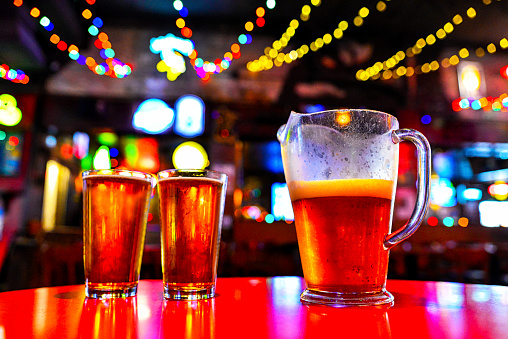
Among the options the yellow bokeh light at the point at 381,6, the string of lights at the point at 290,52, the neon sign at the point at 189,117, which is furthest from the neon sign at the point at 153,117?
the yellow bokeh light at the point at 381,6

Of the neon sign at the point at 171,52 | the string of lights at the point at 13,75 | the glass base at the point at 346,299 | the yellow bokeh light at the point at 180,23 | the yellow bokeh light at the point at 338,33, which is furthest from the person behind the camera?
the yellow bokeh light at the point at 338,33

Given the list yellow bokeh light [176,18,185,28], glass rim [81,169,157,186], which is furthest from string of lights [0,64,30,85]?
glass rim [81,169,157,186]

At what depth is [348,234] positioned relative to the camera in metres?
0.67

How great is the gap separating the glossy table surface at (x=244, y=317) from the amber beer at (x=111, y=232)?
4 cm

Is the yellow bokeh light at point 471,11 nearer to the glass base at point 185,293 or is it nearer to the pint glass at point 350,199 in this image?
the pint glass at point 350,199

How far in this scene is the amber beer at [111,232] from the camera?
70 centimetres

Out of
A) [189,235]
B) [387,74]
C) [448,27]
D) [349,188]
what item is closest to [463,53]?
[448,27]

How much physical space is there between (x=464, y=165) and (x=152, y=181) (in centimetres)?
712

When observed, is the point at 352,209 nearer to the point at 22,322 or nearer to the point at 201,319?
the point at 201,319

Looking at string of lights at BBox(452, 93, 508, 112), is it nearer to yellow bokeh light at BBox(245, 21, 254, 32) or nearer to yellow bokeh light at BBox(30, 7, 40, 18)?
yellow bokeh light at BBox(245, 21, 254, 32)

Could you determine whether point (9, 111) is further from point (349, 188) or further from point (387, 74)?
point (349, 188)

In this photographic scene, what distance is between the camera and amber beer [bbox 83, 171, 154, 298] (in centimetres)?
70

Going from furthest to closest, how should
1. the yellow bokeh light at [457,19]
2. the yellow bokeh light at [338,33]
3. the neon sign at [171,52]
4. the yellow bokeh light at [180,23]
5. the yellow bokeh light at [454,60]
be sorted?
the yellow bokeh light at [454,60]
the yellow bokeh light at [338,33]
the yellow bokeh light at [180,23]
the neon sign at [171,52]
the yellow bokeh light at [457,19]

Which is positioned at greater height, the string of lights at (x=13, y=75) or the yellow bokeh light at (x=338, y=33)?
the yellow bokeh light at (x=338, y=33)
